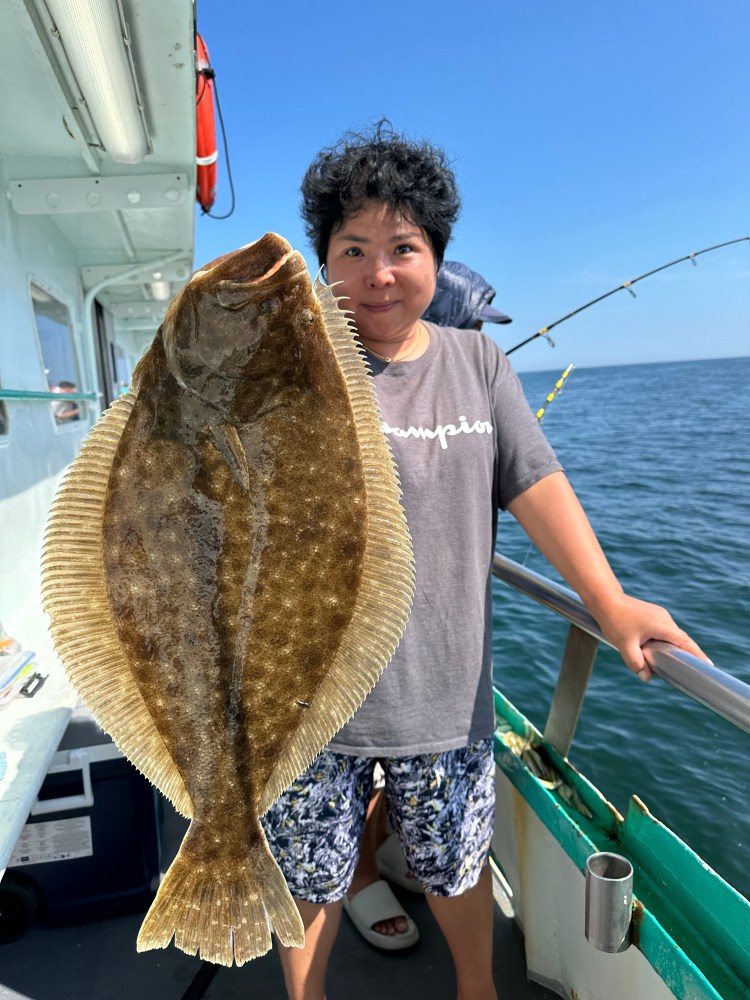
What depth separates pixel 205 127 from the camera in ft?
14.6

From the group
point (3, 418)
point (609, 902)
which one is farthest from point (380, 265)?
point (3, 418)

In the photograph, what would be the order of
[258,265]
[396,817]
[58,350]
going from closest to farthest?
[258,265], [396,817], [58,350]

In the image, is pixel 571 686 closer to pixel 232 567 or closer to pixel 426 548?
pixel 426 548

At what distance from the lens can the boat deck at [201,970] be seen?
2.46 m

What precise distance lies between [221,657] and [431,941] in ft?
6.41

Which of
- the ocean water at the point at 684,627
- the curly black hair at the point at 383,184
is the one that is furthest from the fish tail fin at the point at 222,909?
the ocean water at the point at 684,627

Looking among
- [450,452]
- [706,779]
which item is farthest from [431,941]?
[706,779]

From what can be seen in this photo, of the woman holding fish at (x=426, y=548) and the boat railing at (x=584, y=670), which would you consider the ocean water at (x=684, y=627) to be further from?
the woman holding fish at (x=426, y=548)

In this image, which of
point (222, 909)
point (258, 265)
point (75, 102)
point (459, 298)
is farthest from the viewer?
point (75, 102)

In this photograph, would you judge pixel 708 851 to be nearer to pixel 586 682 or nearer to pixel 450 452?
pixel 586 682

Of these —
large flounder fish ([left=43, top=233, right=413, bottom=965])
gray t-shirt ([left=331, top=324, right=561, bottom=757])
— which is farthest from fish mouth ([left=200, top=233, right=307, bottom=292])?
gray t-shirt ([left=331, top=324, right=561, bottom=757])

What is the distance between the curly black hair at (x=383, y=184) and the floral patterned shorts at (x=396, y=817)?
1.52m

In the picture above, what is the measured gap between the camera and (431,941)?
8.71 ft

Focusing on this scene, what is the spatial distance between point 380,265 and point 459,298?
131 centimetres
